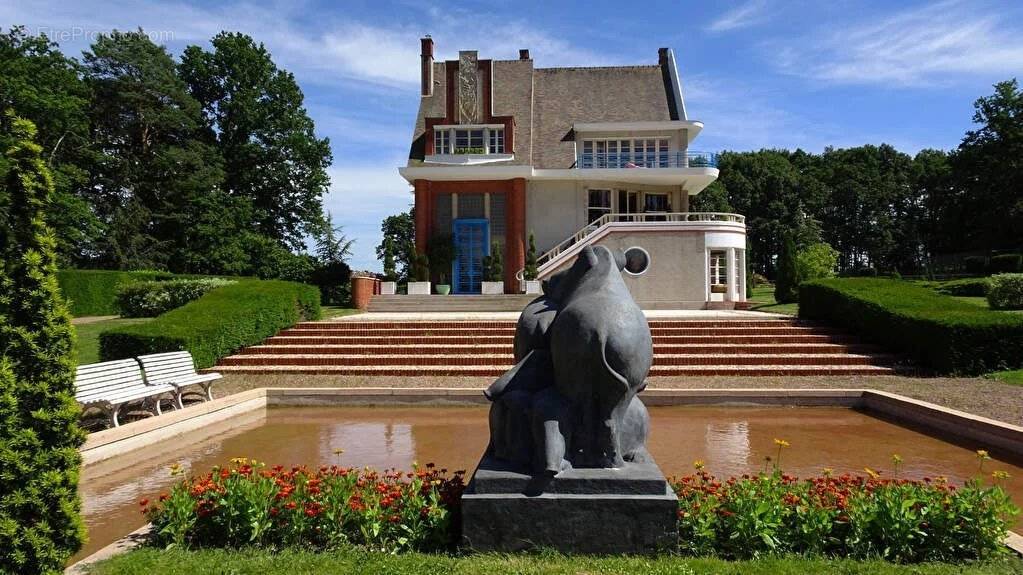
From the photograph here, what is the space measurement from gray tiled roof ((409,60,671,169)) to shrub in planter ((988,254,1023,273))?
2501 cm

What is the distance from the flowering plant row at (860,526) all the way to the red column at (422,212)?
1056 inches

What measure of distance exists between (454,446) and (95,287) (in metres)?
25.2

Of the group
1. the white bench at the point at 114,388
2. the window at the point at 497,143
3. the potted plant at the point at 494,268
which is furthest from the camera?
the window at the point at 497,143

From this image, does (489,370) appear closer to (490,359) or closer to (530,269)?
(490,359)

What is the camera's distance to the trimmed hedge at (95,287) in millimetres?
26125

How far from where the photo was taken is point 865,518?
435 centimetres

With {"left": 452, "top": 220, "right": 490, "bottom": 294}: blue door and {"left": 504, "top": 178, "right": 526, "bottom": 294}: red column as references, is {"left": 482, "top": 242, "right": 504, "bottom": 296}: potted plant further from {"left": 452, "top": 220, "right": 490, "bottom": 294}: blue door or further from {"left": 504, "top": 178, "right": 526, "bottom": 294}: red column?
{"left": 452, "top": 220, "right": 490, "bottom": 294}: blue door

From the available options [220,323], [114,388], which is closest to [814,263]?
Result: [220,323]

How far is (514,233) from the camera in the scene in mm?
30469

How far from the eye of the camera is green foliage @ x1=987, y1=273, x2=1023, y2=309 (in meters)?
19.7

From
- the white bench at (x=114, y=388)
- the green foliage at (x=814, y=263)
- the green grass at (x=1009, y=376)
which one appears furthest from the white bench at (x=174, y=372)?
the green foliage at (x=814, y=263)

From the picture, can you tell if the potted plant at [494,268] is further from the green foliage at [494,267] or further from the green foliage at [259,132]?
the green foliage at [259,132]

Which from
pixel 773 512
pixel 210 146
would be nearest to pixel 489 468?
pixel 773 512

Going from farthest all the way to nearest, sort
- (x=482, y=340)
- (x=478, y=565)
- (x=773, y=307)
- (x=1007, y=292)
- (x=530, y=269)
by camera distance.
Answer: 1. (x=530, y=269)
2. (x=773, y=307)
3. (x=1007, y=292)
4. (x=482, y=340)
5. (x=478, y=565)
